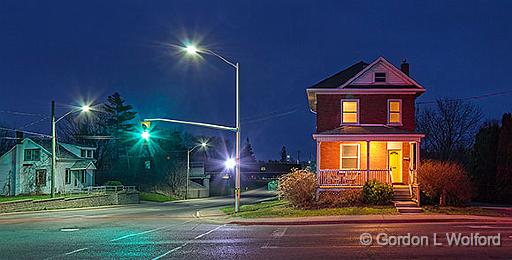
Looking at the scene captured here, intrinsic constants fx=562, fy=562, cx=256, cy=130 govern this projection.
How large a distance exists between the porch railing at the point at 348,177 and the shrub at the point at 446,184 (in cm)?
356

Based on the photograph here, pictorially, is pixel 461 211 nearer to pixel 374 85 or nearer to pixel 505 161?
pixel 505 161

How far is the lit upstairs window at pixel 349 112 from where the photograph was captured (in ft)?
116

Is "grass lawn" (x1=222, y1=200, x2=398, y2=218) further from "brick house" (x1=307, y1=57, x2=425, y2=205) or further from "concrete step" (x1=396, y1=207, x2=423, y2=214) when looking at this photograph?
"brick house" (x1=307, y1=57, x2=425, y2=205)

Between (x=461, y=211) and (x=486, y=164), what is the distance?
9549mm

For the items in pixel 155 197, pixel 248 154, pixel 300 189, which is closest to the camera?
pixel 300 189

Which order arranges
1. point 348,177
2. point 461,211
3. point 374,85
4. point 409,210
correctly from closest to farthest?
point 461,211
point 409,210
point 348,177
point 374,85

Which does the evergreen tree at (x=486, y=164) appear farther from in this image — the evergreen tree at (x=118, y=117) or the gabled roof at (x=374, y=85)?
the evergreen tree at (x=118, y=117)

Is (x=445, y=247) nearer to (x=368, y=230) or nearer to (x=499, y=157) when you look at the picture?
(x=368, y=230)

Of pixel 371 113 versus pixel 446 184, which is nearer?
pixel 446 184

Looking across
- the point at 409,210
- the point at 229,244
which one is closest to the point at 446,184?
the point at 409,210

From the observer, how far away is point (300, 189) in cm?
3103

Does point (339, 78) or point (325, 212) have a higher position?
point (339, 78)

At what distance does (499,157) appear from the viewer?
34.2 m

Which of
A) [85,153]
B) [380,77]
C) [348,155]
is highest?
[380,77]
